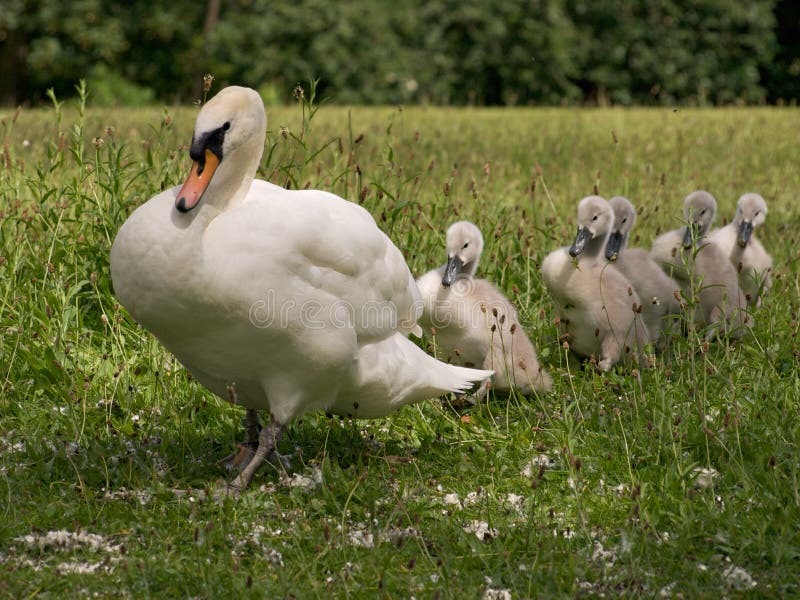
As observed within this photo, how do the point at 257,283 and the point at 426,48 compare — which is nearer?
the point at 257,283

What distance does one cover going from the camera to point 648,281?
554 cm

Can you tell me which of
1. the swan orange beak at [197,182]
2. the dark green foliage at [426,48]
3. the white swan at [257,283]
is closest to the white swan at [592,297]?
the white swan at [257,283]

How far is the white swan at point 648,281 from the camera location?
18.1ft

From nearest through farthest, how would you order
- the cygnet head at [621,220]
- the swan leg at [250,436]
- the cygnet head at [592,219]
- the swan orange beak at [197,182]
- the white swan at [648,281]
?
the swan orange beak at [197,182] < the swan leg at [250,436] < the cygnet head at [592,219] < the white swan at [648,281] < the cygnet head at [621,220]

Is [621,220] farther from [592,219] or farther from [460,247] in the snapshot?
[460,247]

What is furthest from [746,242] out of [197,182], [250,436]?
[197,182]

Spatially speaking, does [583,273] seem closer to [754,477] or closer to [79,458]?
[754,477]

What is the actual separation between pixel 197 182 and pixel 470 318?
1862mm

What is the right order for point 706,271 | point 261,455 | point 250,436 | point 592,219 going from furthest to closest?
point 706,271 < point 592,219 < point 250,436 < point 261,455

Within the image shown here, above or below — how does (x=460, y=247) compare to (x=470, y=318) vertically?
above

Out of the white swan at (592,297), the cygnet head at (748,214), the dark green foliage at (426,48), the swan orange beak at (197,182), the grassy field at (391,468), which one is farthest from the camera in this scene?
the dark green foliage at (426,48)

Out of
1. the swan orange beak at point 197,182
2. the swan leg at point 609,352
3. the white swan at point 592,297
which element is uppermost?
the swan orange beak at point 197,182

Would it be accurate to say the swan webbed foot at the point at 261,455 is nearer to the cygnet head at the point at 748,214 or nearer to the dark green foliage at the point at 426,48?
the cygnet head at the point at 748,214

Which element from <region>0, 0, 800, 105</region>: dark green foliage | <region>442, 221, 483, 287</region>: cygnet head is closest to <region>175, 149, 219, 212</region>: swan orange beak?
<region>442, 221, 483, 287</region>: cygnet head
